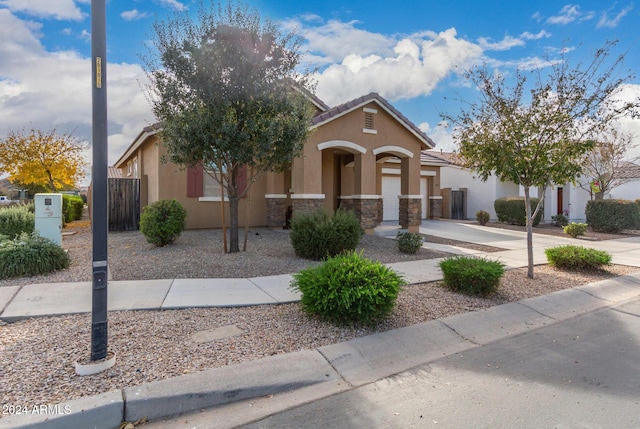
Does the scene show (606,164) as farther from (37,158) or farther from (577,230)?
(37,158)

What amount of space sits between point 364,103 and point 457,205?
490 inches

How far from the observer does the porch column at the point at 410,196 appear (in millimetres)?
14719

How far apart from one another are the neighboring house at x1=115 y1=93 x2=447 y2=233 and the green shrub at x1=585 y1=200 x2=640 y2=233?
8.67 m

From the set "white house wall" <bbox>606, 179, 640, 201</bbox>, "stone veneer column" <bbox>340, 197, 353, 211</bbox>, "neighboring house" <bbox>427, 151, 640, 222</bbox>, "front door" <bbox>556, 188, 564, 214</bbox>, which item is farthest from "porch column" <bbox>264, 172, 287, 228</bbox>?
"white house wall" <bbox>606, 179, 640, 201</bbox>

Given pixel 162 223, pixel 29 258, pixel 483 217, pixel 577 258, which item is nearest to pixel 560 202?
pixel 483 217

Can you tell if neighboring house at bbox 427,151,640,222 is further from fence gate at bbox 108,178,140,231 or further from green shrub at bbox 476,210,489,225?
fence gate at bbox 108,178,140,231

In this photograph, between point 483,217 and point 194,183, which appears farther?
point 483,217

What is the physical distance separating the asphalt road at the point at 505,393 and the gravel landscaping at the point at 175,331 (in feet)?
3.12

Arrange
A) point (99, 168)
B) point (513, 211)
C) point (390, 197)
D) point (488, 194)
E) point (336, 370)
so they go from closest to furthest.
Result: point (99, 168)
point (336, 370)
point (513, 211)
point (390, 197)
point (488, 194)

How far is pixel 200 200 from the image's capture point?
13.6 m

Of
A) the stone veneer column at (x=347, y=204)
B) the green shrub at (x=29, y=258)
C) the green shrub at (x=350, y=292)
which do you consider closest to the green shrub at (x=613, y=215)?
the stone veneer column at (x=347, y=204)

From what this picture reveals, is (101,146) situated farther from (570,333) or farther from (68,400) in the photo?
(570,333)

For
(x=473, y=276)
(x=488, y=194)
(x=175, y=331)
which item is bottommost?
(x=175, y=331)

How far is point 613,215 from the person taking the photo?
57.1ft
